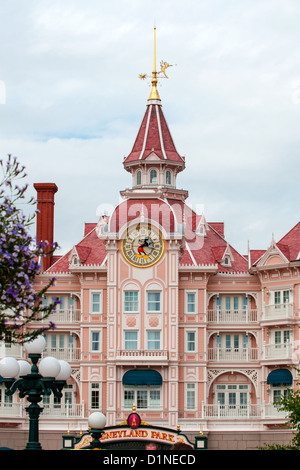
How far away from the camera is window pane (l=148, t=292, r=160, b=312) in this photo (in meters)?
63.5

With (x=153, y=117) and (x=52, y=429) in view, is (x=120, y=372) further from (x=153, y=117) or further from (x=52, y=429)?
(x=153, y=117)

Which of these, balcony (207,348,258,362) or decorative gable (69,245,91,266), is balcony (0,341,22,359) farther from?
balcony (207,348,258,362)

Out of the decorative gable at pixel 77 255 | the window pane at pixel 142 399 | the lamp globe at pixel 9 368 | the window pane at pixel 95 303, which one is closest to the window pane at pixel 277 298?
the window pane at pixel 142 399

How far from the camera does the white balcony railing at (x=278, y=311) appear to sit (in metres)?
63.4

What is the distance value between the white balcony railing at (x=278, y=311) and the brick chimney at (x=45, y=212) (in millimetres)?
14803

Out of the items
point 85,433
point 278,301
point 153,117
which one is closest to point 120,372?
point 85,433

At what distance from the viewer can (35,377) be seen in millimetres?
28656

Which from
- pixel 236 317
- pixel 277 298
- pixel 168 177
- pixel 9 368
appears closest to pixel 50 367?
pixel 9 368

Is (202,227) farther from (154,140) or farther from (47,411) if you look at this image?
(47,411)

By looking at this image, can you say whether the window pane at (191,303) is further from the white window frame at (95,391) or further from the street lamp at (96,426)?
the street lamp at (96,426)

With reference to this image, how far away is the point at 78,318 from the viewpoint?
66188 millimetres

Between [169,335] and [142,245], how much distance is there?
18.7 ft

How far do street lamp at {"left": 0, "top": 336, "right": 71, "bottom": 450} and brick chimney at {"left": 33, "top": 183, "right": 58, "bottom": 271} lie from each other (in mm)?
38953

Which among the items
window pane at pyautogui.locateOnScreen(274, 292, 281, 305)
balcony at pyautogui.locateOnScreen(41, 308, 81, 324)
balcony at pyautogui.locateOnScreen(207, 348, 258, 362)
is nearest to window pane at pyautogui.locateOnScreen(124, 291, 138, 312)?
balcony at pyautogui.locateOnScreen(41, 308, 81, 324)
